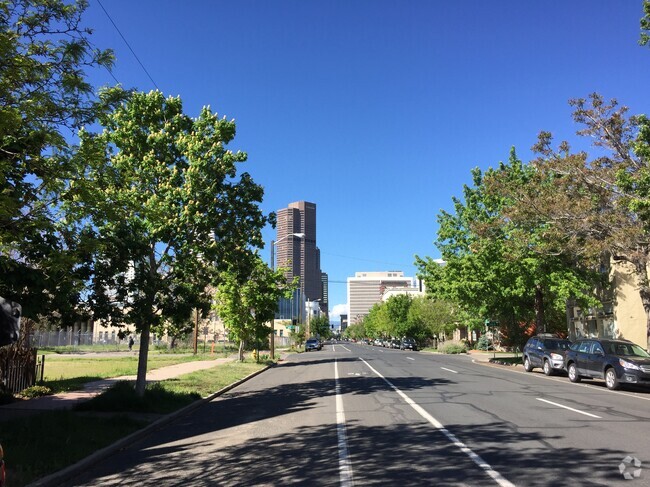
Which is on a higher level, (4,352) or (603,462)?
(4,352)

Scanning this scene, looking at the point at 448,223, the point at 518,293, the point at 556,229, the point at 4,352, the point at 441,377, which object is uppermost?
the point at 448,223

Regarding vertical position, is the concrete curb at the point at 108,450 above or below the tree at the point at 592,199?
below

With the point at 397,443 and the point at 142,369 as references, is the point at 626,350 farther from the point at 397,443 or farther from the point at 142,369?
the point at 142,369

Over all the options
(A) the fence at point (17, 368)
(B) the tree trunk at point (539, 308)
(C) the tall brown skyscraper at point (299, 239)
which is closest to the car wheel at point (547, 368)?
(B) the tree trunk at point (539, 308)

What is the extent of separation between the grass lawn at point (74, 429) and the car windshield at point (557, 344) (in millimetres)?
16068

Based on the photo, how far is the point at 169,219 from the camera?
13.6m

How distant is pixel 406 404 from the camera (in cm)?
1345

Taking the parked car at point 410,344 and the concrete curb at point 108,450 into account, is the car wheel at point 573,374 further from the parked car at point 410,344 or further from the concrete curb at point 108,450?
the parked car at point 410,344

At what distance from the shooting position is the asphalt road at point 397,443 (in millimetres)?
6863

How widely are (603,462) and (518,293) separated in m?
22.5

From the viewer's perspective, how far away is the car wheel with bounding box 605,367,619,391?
17.7 metres

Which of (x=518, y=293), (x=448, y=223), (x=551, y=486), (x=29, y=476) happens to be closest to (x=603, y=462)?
(x=551, y=486)

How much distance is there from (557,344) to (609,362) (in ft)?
20.2

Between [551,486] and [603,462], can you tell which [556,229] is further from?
[551,486]
